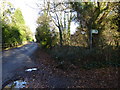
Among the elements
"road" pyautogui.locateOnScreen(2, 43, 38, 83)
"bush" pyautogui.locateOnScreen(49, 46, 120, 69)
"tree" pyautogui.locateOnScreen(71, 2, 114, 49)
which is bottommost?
"road" pyautogui.locateOnScreen(2, 43, 38, 83)

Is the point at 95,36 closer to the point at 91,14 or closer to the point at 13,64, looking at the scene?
the point at 91,14

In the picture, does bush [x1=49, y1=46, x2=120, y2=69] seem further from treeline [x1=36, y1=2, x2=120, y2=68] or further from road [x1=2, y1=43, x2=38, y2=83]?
road [x1=2, y1=43, x2=38, y2=83]

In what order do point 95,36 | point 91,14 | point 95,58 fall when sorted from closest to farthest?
point 95,58, point 91,14, point 95,36

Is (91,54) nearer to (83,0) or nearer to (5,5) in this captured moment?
(83,0)

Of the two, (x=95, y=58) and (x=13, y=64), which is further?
(x=13, y=64)

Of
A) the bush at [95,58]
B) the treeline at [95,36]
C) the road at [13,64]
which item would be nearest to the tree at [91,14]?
the treeline at [95,36]

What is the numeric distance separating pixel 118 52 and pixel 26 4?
9.23 metres

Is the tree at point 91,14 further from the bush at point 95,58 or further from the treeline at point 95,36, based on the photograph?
the bush at point 95,58

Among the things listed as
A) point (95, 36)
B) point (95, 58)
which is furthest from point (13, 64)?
point (95, 36)

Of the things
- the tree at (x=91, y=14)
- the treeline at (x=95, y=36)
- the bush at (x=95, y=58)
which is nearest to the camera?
the bush at (x=95, y=58)

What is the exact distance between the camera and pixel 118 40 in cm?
469

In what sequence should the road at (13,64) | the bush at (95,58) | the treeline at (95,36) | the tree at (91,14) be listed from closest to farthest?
the road at (13,64) → the bush at (95,58) → the treeline at (95,36) → the tree at (91,14)

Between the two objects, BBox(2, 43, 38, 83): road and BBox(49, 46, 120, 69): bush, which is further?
BBox(49, 46, 120, 69): bush

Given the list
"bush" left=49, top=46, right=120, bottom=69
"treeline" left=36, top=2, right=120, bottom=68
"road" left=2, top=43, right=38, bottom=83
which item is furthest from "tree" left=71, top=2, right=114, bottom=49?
"road" left=2, top=43, right=38, bottom=83
